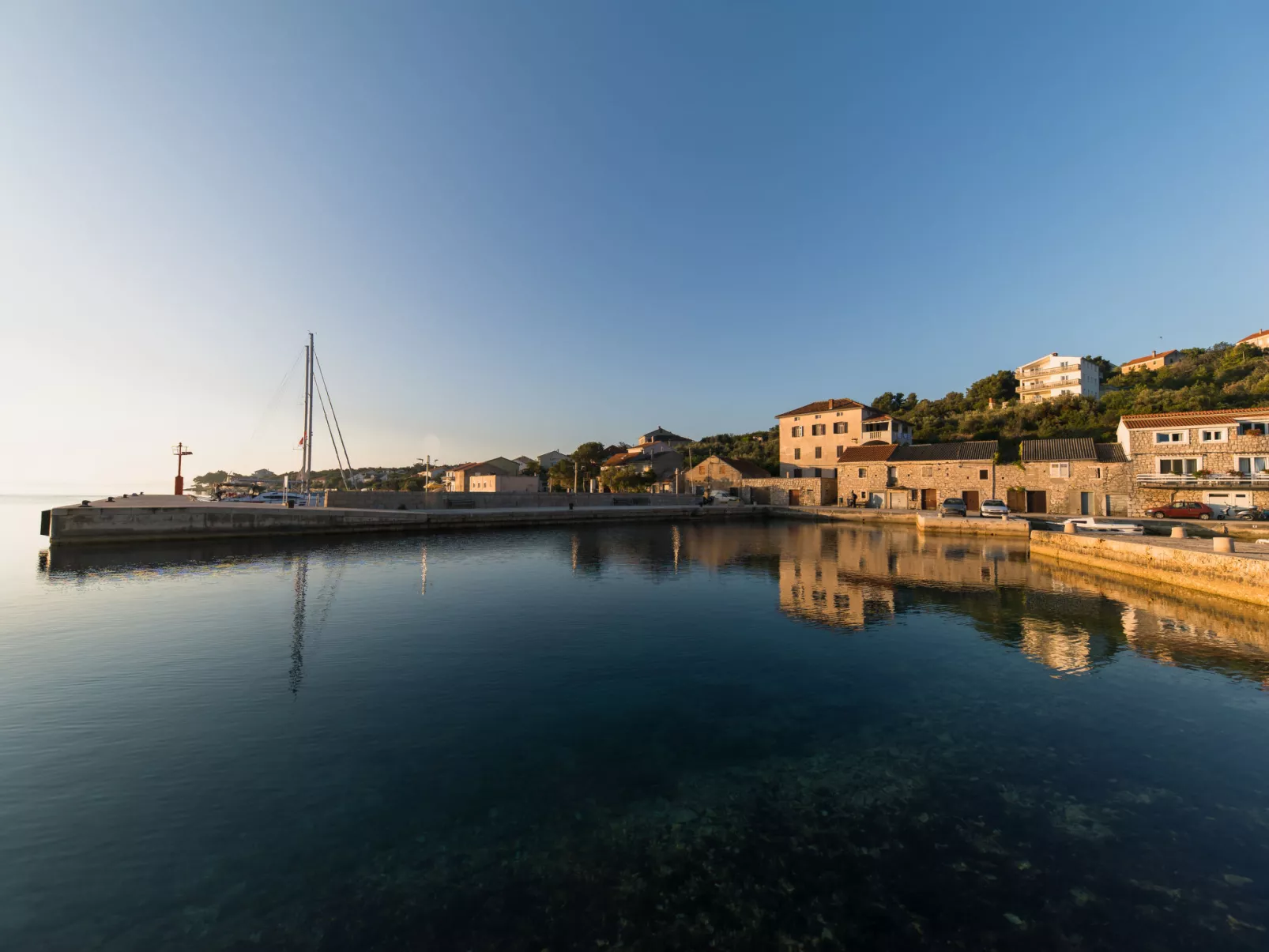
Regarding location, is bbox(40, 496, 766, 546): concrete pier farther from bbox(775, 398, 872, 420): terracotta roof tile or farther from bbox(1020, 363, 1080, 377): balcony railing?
bbox(1020, 363, 1080, 377): balcony railing

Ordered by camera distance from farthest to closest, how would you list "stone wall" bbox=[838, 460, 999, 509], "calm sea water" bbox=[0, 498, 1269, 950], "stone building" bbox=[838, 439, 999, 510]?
1. "stone building" bbox=[838, 439, 999, 510]
2. "stone wall" bbox=[838, 460, 999, 509]
3. "calm sea water" bbox=[0, 498, 1269, 950]

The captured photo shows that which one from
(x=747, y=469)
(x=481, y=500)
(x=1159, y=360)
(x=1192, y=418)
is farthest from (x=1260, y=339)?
(x=481, y=500)

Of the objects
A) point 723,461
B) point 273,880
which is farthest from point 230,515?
point 723,461

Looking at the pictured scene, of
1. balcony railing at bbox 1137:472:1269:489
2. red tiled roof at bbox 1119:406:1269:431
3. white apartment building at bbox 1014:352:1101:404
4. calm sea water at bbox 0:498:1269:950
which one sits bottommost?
calm sea water at bbox 0:498:1269:950

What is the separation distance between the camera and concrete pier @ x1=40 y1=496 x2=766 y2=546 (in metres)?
31.6

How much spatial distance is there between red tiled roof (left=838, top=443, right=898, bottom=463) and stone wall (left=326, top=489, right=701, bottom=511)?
1807 cm

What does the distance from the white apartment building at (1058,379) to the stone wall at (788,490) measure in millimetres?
41997

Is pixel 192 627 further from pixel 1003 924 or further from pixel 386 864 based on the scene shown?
pixel 1003 924

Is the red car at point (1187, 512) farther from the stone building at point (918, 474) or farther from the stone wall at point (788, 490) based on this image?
the stone wall at point (788, 490)

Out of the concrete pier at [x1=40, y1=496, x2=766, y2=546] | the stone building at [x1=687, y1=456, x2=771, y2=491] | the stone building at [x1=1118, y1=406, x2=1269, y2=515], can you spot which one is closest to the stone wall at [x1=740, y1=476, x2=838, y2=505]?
the stone building at [x1=687, y1=456, x2=771, y2=491]

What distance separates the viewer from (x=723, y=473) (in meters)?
68.7

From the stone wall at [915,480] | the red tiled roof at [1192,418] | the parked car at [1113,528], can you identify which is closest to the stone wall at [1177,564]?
the parked car at [1113,528]

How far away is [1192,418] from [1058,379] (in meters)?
48.9

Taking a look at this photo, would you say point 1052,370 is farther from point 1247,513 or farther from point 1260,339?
point 1247,513
